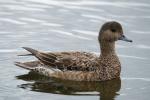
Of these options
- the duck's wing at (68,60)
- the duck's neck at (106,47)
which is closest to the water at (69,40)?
the duck's wing at (68,60)

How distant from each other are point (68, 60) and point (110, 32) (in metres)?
1.20

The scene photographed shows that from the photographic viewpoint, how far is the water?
1372 centimetres

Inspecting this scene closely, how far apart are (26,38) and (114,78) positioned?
2.79m

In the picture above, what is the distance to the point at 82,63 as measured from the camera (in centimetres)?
1465

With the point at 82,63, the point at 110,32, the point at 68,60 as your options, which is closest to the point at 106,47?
the point at 110,32

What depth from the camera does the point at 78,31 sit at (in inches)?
679

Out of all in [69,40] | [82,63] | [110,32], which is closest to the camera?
[82,63]

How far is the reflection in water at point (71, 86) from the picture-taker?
45.2 ft

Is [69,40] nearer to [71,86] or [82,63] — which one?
[82,63]

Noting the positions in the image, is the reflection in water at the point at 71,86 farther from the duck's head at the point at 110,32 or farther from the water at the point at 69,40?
the duck's head at the point at 110,32

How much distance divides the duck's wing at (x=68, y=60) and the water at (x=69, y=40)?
356 millimetres

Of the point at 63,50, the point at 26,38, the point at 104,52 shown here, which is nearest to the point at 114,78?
the point at 104,52

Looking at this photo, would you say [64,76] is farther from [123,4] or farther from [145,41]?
[123,4]

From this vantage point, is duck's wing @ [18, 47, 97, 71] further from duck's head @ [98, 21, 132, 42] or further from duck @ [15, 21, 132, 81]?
duck's head @ [98, 21, 132, 42]
